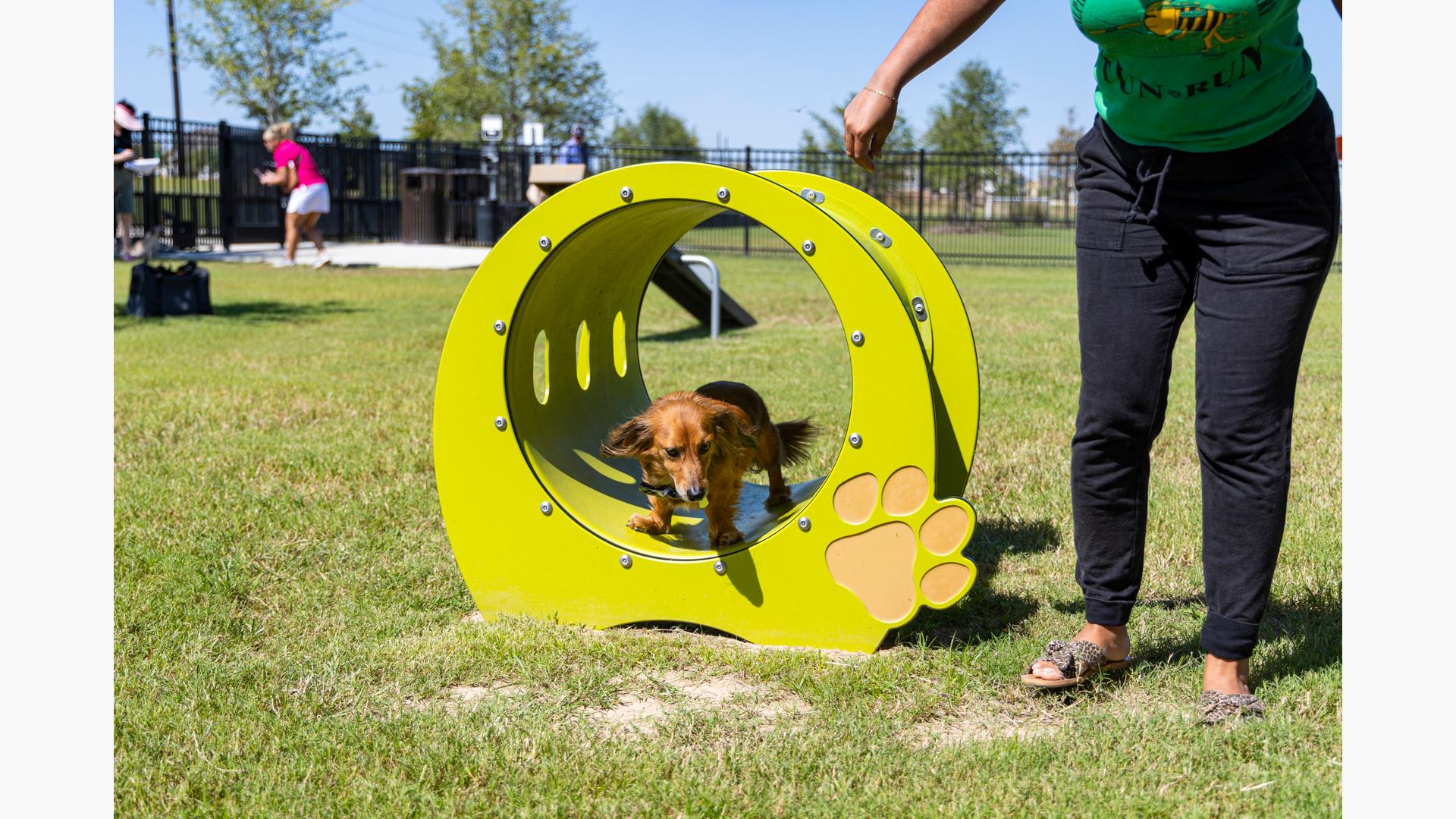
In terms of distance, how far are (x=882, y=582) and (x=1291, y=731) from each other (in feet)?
3.31

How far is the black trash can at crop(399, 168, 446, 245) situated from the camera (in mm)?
23875

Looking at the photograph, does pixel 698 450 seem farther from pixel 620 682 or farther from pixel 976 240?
pixel 976 240

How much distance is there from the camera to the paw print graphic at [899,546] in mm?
3055

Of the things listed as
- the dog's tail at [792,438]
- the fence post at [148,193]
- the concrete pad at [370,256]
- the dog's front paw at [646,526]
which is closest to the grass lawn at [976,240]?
the concrete pad at [370,256]

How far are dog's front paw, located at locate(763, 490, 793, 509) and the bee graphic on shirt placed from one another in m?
1.93

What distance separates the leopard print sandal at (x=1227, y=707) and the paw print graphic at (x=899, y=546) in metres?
0.61

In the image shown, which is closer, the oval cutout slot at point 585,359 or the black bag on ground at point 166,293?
the oval cutout slot at point 585,359

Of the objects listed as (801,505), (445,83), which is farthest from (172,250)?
(445,83)

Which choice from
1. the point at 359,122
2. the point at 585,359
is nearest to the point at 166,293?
the point at 585,359

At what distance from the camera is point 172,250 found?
2205cm

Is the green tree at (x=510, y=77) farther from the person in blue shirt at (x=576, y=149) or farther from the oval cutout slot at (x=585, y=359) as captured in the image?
the oval cutout slot at (x=585, y=359)

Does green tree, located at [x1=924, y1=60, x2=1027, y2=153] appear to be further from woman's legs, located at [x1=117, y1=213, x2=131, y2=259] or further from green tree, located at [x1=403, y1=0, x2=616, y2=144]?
woman's legs, located at [x1=117, y1=213, x2=131, y2=259]

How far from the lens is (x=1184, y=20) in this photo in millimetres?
2381

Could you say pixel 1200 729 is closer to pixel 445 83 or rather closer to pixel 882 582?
pixel 882 582
